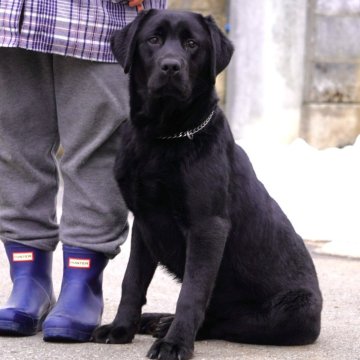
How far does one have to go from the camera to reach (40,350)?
3320 millimetres

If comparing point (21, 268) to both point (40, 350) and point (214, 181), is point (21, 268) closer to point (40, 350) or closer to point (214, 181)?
point (40, 350)

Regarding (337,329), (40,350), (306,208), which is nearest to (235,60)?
(306,208)

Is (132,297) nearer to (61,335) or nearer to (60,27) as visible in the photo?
(61,335)

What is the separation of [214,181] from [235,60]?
4762 millimetres

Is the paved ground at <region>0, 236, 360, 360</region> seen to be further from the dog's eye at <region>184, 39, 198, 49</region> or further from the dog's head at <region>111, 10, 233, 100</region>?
the dog's eye at <region>184, 39, 198, 49</region>

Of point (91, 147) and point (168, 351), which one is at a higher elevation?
point (91, 147)

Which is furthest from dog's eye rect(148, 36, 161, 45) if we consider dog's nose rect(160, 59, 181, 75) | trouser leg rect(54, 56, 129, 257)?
trouser leg rect(54, 56, 129, 257)

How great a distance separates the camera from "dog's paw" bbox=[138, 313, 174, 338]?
353cm

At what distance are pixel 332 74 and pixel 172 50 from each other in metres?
5.06

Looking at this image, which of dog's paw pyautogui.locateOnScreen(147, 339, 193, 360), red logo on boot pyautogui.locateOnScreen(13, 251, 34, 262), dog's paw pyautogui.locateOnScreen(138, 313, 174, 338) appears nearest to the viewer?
dog's paw pyautogui.locateOnScreen(147, 339, 193, 360)

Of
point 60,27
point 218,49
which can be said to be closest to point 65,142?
point 60,27

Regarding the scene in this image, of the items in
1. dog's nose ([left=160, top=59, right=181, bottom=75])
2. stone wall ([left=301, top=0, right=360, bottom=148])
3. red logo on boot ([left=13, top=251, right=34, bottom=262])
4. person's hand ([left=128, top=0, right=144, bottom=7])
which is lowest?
stone wall ([left=301, top=0, right=360, bottom=148])

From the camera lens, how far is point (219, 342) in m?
3.53

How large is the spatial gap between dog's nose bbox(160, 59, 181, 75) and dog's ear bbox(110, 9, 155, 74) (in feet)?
0.54
